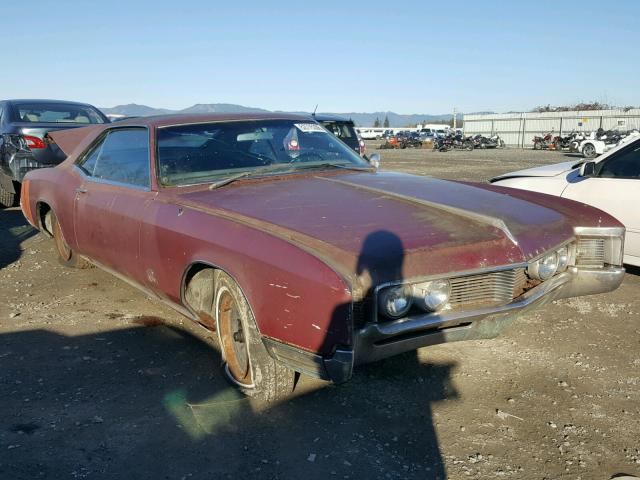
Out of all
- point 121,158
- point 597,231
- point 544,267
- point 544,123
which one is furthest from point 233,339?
point 544,123

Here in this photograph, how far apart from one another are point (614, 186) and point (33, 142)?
6.86 meters

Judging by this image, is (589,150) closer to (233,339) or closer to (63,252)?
(63,252)

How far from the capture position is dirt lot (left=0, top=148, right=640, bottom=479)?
7.98 feet

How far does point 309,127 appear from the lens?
4.27 metres

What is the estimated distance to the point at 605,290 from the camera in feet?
11.0

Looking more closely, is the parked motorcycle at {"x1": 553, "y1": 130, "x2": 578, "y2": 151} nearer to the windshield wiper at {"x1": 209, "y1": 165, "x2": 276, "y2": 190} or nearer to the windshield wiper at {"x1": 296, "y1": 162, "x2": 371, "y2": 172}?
the windshield wiper at {"x1": 296, "y1": 162, "x2": 371, "y2": 172}

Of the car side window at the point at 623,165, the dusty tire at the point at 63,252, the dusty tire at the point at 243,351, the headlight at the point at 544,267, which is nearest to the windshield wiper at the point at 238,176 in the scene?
the dusty tire at the point at 243,351

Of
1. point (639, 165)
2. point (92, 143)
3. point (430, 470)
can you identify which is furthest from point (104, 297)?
point (639, 165)

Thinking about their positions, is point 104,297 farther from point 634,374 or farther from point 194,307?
point 634,374

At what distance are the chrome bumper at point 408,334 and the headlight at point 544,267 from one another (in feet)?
0.14

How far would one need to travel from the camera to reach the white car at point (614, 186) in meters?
4.77

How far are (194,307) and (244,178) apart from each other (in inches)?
33.9

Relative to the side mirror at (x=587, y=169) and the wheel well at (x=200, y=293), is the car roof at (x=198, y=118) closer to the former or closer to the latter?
the wheel well at (x=200, y=293)

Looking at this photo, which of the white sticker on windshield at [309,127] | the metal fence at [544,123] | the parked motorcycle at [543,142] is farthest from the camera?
the metal fence at [544,123]
